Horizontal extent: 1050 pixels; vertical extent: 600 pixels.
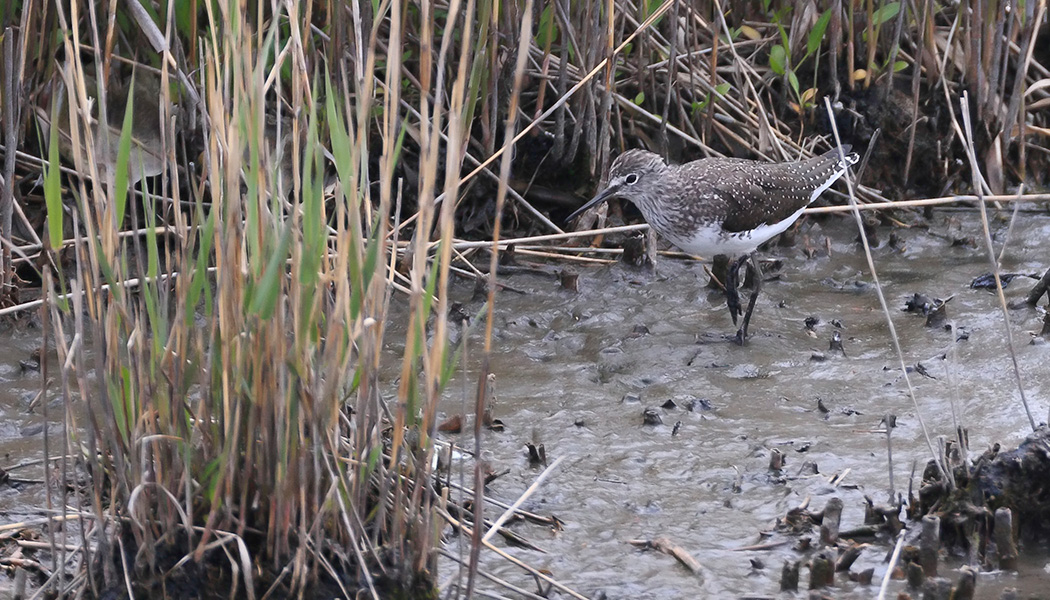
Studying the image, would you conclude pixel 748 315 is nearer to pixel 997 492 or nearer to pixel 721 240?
pixel 721 240

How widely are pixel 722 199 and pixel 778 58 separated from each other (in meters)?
1.30

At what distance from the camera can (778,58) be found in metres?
6.91

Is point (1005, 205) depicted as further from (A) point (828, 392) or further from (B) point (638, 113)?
(A) point (828, 392)

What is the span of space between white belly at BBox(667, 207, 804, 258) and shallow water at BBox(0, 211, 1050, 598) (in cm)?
36

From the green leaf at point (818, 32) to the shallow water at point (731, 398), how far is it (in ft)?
3.55

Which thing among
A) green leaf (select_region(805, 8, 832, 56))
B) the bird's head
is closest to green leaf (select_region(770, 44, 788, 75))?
green leaf (select_region(805, 8, 832, 56))

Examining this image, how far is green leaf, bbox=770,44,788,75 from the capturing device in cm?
690

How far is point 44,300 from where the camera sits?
2854mm

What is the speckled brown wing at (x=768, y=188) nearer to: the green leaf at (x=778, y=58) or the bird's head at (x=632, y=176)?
the bird's head at (x=632, y=176)

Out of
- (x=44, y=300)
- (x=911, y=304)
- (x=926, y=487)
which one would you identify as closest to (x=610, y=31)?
(x=911, y=304)

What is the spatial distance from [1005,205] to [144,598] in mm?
5956

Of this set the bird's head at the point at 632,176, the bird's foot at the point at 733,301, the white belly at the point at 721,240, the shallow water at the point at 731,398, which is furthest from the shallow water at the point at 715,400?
the bird's head at the point at 632,176

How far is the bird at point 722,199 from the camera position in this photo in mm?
6062

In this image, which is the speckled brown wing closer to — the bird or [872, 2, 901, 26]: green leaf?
the bird
